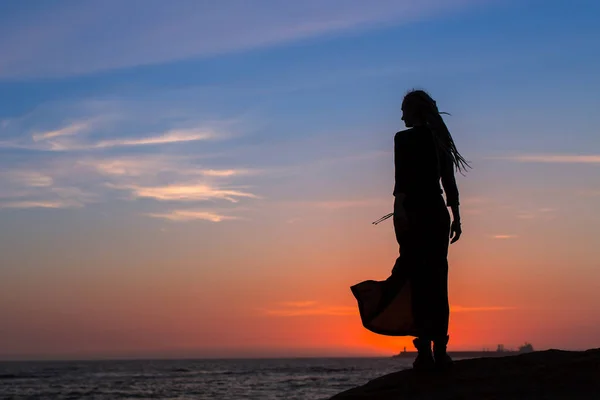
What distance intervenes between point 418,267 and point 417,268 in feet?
0.04

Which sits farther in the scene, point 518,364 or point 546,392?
point 518,364

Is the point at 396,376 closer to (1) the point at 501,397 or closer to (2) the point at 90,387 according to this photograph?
(1) the point at 501,397

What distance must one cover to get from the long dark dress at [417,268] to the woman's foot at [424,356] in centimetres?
8

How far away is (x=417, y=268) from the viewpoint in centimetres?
674

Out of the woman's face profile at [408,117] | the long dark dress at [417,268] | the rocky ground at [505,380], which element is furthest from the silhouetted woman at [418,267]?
the rocky ground at [505,380]

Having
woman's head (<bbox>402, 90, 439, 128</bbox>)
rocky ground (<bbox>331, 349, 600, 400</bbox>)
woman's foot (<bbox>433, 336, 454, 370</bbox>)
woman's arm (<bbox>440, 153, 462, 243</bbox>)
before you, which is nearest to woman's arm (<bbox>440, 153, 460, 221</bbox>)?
woman's arm (<bbox>440, 153, 462, 243</bbox>)

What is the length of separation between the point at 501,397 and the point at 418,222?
1765mm

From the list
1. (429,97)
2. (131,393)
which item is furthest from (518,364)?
(131,393)

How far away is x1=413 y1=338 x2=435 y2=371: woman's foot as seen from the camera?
266 inches

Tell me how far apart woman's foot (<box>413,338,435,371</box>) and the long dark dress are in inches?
3.1

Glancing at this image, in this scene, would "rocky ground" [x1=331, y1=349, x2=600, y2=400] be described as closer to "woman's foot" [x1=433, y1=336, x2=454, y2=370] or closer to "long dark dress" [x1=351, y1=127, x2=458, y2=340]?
"woman's foot" [x1=433, y1=336, x2=454, y2=370]

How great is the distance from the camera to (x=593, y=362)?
6105mm

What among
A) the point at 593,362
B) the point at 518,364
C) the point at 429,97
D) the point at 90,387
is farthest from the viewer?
the point at 90,387

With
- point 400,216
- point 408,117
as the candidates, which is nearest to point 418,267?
point 400,216
